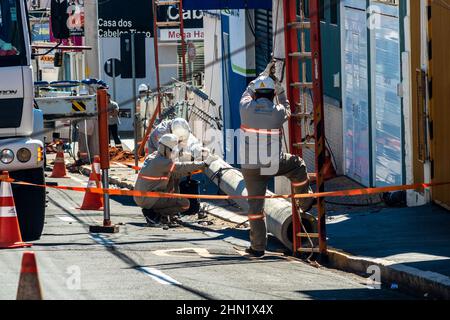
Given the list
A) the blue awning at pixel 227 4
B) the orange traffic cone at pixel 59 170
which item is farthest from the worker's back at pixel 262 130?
the orange traffic cone at pixel 59 170

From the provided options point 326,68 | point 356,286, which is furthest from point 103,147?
point 326,68

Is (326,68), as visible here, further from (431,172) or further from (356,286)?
(356,286)

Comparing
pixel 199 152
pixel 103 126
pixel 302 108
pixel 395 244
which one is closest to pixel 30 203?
pixel 103 126

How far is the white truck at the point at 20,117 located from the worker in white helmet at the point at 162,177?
2.29 m

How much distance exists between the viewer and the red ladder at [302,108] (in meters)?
13.8

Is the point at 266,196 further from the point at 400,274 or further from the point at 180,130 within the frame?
the point at 180,130

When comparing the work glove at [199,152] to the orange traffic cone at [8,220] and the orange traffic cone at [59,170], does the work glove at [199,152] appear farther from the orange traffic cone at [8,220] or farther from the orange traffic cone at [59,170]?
→ the orange traffic cone at [59,170]

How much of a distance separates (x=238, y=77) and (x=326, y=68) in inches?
183

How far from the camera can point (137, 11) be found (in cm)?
4722

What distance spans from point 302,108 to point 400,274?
3.49 m

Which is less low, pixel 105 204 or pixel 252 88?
pixel 252 88

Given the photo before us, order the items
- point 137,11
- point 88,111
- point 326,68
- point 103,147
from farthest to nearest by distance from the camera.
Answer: point 137,11
point 88,111
point 326,68
point 103,147

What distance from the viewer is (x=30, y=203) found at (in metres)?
15.6

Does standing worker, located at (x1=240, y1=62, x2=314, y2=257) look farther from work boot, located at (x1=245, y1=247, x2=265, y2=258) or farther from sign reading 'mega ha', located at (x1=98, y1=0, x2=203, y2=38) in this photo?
sign reading 'mega ha', located at (x1=98, y1=0, x2=203, y2=38)
